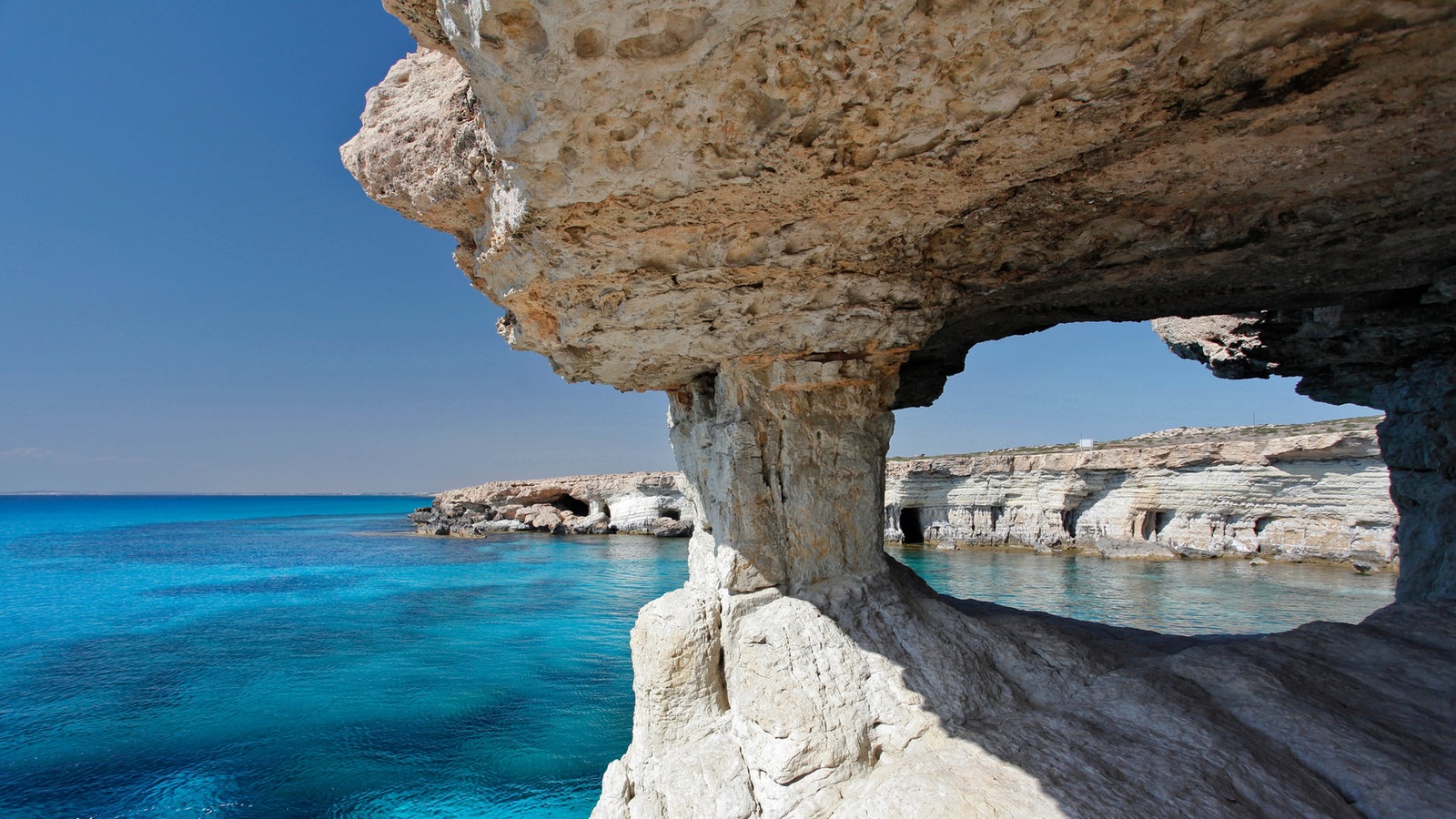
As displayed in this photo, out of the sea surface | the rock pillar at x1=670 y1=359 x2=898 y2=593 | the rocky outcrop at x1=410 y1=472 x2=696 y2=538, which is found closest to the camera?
the rock pillar at x1=670 y1=359 x2=898 y2=593

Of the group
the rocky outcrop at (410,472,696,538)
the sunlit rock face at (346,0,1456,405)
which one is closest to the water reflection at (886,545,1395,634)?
the sunlit rock face at (346,0,1456,405)

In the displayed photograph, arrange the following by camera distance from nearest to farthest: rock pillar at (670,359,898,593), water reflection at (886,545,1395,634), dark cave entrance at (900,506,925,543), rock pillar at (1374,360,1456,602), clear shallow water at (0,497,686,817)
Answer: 1. rock pillar at (670,359,898,593)
2. rock pillar at (1374,360,1456,602)
3. clear shallow water at (0,497,686,817)
4. water reflection at (886,545,1395,634)
5. dark cave entrance at (900,506,925,543)

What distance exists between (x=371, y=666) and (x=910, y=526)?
87.2ft

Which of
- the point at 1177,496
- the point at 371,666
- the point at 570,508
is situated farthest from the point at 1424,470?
the point at 570,508

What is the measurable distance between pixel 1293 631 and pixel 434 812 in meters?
9.45

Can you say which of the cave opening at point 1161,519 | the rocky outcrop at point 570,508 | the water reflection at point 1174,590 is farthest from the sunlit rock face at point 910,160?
the rocky outcrop at point 570,508

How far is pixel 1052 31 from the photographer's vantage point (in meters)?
2.67

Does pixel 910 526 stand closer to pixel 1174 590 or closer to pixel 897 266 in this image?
pixel 1174 590

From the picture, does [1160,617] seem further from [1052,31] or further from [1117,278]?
[1052,31]

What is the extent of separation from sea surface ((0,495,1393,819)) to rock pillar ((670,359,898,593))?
5347 millimetres

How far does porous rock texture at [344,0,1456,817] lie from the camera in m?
2.83

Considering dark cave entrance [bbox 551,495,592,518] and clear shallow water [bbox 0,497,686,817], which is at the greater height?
dark cave entrance [bbox 551,495,592,518]

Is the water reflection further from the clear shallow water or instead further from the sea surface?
the clear shallow water

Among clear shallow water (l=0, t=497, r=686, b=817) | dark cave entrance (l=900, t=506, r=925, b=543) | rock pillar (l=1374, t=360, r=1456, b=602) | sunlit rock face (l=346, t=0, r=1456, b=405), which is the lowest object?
clear shallow water (l=0, t=497, r=686, b=817)
